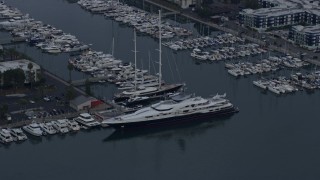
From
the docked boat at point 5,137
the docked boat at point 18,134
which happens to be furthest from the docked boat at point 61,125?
the docked boat at point 5,137

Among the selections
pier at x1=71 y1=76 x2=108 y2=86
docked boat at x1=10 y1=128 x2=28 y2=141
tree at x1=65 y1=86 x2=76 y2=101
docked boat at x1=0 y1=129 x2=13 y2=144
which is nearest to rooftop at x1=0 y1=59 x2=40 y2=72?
pier at x1=71 y1=76 x2=108 y2=86

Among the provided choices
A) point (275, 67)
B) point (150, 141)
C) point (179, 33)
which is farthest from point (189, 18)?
point (150, 141)

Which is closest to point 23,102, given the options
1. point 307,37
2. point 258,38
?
point 258,38

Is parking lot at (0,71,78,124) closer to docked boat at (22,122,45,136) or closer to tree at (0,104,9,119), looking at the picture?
tree at (0,104,9,119)

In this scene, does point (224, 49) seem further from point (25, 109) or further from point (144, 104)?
point (25, 109)

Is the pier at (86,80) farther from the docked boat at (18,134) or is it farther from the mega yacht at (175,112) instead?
the docked boat at (18,134)

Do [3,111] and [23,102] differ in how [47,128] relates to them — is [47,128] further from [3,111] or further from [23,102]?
[23,102]
